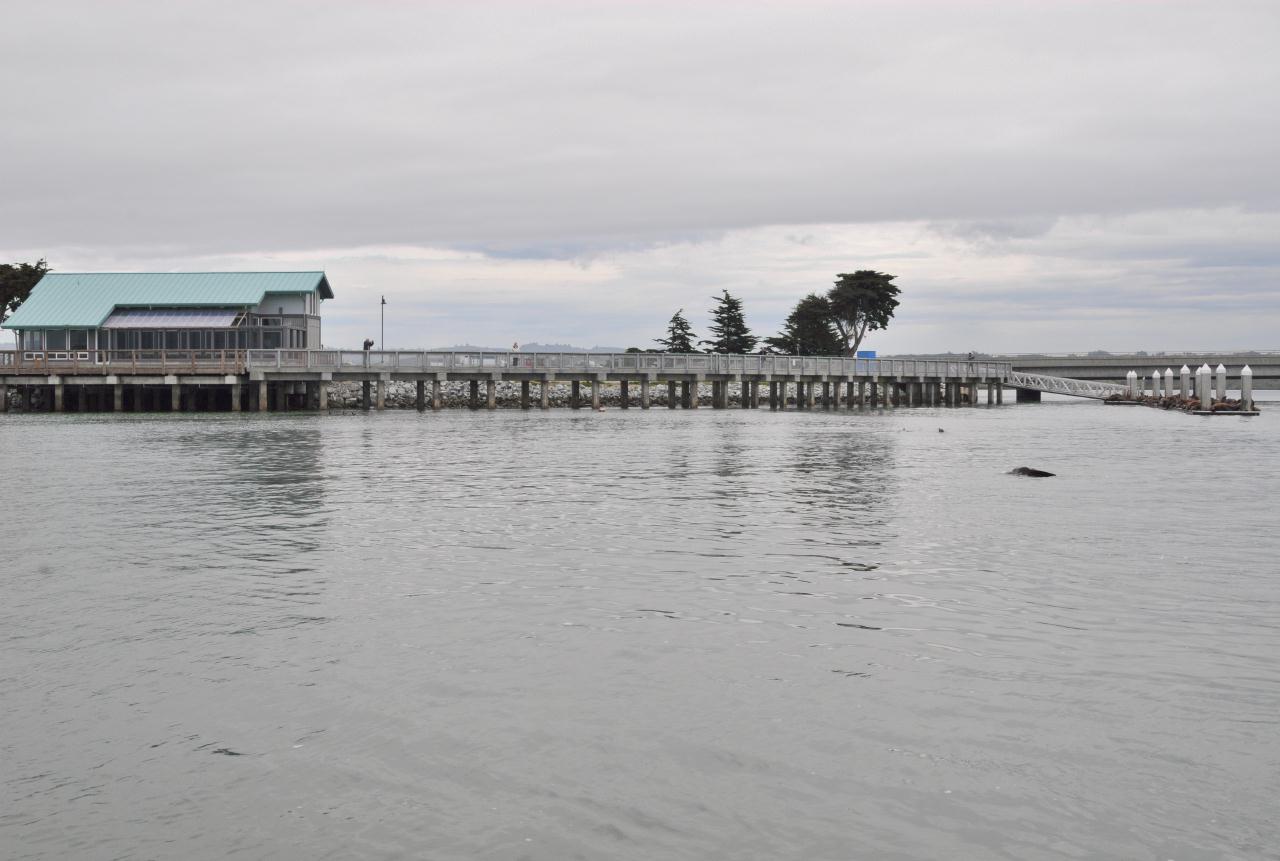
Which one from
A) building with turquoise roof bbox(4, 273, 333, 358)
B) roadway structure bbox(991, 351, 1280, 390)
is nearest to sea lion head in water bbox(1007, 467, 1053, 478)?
building with turquoise roof bbox(4, 273, 333, 358)

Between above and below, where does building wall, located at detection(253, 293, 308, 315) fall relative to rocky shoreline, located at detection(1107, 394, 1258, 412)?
above

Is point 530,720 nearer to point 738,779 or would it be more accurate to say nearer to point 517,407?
point 738,779

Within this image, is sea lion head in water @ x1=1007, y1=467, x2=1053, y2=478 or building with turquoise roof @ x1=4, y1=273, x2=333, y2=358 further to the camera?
building with turquoise roof @ x1=4, y1=273, x2=333, y2=358

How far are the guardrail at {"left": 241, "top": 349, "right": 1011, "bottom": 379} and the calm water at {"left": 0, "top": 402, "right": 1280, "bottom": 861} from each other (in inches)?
1799

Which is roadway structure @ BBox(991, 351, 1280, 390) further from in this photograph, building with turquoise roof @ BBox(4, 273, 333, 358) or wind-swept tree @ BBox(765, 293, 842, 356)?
building with turquoise roof @ BBox(4, 273, 333, 358)

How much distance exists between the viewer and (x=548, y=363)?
72.6 m

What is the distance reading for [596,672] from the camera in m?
9.89

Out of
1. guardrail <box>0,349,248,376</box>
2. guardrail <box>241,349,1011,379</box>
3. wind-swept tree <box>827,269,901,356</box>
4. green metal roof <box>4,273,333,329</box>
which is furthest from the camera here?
wind-swept tree <box>827,269,901,356</box>

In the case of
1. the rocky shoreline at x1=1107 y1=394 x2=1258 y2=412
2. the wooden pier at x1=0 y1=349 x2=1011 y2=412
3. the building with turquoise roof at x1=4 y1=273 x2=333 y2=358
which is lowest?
the rocky shoreline at x1=1107 y1=394 x2=1258 y2=412

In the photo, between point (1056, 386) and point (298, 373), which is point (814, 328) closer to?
point (1056, 386)

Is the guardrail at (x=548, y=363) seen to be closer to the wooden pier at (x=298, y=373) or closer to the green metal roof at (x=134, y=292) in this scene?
the wooden pier at (x=298, y=373)

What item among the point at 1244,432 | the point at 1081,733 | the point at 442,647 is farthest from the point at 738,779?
the point at 1244,432

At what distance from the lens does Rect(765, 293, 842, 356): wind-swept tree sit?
12950cm

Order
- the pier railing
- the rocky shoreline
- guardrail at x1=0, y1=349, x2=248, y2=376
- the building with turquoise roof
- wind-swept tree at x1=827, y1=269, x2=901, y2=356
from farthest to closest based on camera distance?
1. wind-swept tree at x1=827, y1=269, x2=901, y2=356
2. the building with turquoise roof
3. the rocky shoreline
4. the pier railing
5. guardrail at x1=0, y1=349, x2=248, y2=376
